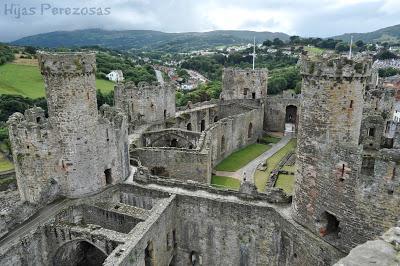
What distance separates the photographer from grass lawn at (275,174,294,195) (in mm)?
27239

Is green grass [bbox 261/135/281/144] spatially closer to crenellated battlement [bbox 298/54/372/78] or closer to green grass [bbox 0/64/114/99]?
crenellated battlement [bbox 298/54/372/78]

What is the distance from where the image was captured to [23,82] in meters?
71.8

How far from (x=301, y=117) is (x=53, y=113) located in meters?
12.3

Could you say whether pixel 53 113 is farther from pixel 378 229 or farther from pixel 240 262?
pixel 378 229

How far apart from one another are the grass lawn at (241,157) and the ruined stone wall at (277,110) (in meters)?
6.37

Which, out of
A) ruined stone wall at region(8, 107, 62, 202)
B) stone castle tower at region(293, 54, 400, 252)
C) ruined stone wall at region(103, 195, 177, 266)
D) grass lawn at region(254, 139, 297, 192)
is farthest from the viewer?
grass lawn at region(254, 139, 297, 192)

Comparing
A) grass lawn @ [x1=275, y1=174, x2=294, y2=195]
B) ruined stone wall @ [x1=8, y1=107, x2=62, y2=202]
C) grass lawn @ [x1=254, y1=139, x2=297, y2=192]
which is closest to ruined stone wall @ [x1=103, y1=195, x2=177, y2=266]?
ruined stone wall @ [x1=8, y1=107, x2=62, y2=202]

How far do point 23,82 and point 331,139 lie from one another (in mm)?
71684

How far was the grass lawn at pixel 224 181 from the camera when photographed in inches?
1136

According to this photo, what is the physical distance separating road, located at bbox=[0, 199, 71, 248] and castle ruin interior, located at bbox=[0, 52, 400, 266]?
58 mm

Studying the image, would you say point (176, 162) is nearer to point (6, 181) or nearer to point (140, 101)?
point (140, 101)

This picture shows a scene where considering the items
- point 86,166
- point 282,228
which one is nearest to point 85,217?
point 86,166

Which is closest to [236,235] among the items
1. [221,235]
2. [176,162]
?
[221,235]

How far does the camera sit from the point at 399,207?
12.1 metres
